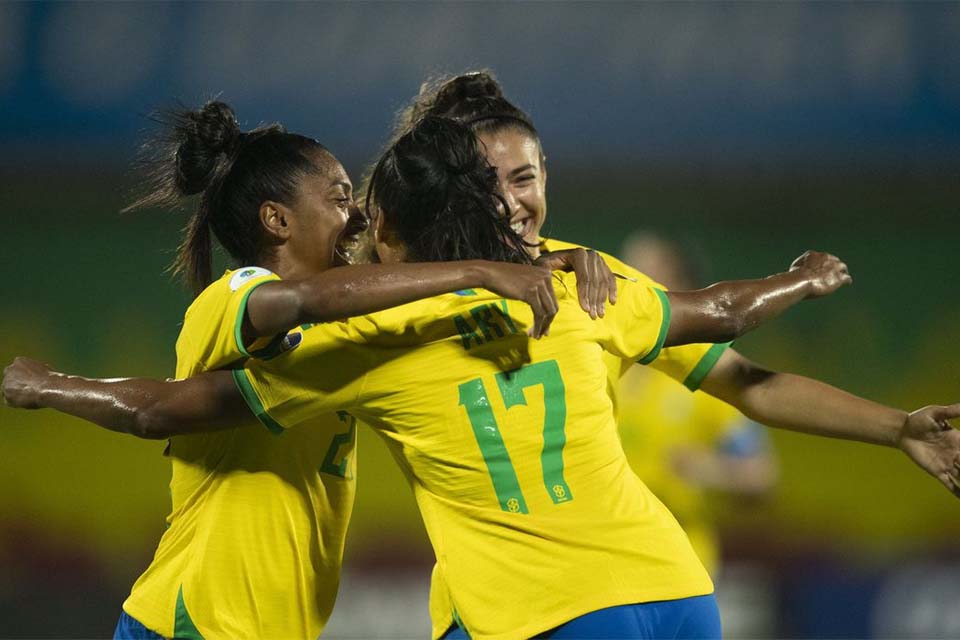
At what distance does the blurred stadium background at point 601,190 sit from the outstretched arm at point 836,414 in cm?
277

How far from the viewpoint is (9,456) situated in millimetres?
5156

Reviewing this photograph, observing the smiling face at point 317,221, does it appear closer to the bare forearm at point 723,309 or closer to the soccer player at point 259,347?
the soccer player at point 259,347

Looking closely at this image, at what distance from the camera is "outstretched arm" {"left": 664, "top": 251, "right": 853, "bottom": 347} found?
2121mm

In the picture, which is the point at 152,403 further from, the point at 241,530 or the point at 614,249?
the point at 614,249

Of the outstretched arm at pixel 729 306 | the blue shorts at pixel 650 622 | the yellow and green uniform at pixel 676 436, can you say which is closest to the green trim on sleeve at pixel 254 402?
the blue shorts at pixel 650 622

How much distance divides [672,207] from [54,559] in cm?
315

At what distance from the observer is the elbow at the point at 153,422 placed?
6.76 feet

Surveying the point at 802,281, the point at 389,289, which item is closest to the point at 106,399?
the point at 389,289

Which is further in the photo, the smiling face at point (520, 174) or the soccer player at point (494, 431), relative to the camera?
the smiling face at point (520, 174)

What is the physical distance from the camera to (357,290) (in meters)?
1.82

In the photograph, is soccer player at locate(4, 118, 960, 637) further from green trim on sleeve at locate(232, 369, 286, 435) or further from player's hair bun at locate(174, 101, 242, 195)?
player's hair bun at locate(174, 101, 242, 195)

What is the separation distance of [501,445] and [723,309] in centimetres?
55

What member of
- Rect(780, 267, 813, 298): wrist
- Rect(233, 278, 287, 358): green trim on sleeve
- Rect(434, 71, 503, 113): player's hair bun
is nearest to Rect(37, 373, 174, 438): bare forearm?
Rect(233, 278, 287, 358): green trim on sleeve

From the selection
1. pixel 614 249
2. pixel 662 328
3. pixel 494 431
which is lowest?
pixel 614 249
